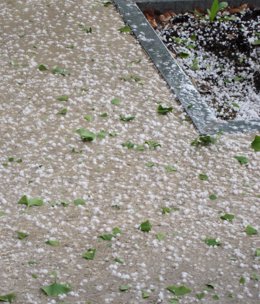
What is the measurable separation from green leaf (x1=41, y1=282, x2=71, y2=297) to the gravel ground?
0.01 meters

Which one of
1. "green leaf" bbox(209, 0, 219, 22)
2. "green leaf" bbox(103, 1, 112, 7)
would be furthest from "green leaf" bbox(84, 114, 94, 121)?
"green leaf" bbox(209, 0, 219, 22)

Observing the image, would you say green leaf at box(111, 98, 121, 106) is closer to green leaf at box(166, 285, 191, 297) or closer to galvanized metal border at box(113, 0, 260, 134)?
galvanized metal border at box(113, 0, 260, 134)

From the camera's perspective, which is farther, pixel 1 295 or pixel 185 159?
pixel 185 159

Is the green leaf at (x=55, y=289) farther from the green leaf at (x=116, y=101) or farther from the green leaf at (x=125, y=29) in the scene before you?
the green leaf at (x=125, y=29)

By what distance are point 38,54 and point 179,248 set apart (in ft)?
4.89

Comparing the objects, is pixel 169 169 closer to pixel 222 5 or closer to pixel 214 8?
pixel 214 8

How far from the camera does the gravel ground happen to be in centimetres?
241

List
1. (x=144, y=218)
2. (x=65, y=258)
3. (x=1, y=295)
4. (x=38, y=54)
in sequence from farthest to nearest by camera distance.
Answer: (x=38, y=54), (x=144, y=218), (x=65, y=258), (x=1, y=295)

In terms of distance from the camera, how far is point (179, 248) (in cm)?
254

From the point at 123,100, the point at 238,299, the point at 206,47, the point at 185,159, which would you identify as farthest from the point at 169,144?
the point at 206,47

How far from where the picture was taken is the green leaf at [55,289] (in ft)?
7.63

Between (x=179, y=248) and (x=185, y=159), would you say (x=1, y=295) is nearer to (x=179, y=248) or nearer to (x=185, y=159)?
(x=179, y=248)

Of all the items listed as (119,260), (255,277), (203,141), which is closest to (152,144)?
(203,141)

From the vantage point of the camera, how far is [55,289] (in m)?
2.34
